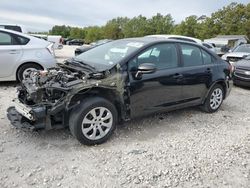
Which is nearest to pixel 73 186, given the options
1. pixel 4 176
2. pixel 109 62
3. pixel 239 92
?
pixel 4 176

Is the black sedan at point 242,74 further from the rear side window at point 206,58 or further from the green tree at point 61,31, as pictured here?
the green tree at point 61,31

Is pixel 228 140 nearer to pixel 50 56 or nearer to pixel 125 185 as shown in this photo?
pixel 125 185

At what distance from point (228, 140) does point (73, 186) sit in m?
2.68

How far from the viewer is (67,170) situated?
337cm

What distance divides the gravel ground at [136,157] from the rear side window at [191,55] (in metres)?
1.13

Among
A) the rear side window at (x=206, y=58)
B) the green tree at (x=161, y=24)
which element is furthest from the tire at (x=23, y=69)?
the green tree at (x=161, y=24)

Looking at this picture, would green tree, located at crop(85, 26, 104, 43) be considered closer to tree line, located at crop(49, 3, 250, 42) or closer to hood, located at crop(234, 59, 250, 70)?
tree line, located at crop(49, 3, 250, 42)

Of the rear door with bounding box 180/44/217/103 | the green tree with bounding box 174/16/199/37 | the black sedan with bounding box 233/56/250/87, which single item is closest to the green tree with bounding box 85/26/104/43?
the green tree with bounding box 174/16/199/37

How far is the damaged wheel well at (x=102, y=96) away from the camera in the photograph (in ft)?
12.7

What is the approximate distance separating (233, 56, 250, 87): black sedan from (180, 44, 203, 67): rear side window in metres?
4.18

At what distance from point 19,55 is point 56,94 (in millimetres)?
3539

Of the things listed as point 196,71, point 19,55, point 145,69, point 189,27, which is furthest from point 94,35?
point 145,69

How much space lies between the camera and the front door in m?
4.38

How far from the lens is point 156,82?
15.0ft
